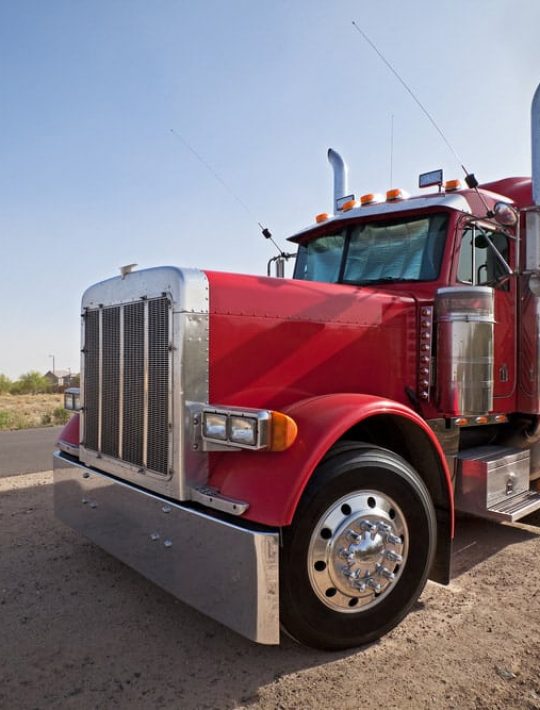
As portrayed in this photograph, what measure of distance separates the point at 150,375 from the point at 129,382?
0.84 feet

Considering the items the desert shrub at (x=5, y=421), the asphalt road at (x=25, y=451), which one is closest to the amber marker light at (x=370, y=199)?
the asphalt road at (x=25, y=451)

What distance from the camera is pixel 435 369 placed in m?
3.69

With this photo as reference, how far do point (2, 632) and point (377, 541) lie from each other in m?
1.99

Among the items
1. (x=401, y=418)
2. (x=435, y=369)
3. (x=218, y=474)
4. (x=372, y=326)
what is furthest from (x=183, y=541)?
(x=435, y=369)

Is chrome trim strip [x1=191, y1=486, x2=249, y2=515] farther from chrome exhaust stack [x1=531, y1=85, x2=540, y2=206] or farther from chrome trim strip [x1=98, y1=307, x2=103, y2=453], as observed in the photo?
chrome exhaust stack [x1=531, y1=85, x2=540, y2=206]

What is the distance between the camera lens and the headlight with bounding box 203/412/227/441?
8.64ft

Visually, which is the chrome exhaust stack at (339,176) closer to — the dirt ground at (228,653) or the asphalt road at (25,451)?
the dirt ground at (228,653)

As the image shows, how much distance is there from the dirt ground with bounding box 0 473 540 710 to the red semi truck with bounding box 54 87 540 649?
0.67 ft

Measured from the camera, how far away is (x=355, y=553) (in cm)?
272

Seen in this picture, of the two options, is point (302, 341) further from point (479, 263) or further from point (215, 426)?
point (479, 263)

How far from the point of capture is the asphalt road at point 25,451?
765cm

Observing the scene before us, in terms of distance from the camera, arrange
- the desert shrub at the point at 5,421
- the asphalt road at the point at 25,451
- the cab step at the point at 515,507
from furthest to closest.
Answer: the desert shrub at the point at 5,421 → the asphalt road at the point at 25,451 → the cab step at the point at 515,507

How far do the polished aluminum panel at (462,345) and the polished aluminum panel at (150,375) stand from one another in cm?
162

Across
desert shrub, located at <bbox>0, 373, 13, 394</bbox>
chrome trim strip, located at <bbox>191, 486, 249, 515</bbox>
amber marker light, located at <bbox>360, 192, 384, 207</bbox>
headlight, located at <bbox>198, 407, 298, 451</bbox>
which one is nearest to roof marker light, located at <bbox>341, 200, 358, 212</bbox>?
amber marker light, located at <bbox>360, 192, 384, 207</bbox>
